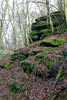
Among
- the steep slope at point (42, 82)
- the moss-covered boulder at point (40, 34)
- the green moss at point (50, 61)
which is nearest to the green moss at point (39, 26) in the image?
the moss-covered boulder at point (40, 34)

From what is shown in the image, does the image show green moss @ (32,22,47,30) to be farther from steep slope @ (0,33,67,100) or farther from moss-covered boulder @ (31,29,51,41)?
steep slope @ (0,33,67,100)

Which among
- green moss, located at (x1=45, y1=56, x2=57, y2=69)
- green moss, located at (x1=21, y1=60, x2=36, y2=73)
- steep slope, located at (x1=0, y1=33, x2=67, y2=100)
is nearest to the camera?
steep slope, located at (x1=0, y1=33, x2=67, y2=100)

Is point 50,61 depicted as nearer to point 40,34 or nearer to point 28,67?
point 28,67

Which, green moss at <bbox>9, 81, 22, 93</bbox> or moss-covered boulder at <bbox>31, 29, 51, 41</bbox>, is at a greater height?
moss-covered boulder at <bbox>31, 29, 51, 41</bbox>

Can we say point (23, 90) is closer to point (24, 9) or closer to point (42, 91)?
point (42, 91)

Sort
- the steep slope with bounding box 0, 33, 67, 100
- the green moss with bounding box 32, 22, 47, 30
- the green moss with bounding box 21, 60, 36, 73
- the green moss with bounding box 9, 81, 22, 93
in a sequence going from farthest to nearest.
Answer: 1. the green moss with bounding box 32, 22, 47, 30
2. the green moss with bounding box 21, 60, 36, 73
3. the green moss with bounding box 9, 81, 22, 93
4. the steep slope with bounding box 0, 33, 67, 100

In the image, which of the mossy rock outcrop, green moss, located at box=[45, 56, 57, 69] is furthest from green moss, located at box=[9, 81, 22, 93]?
the mossy rock outcrop

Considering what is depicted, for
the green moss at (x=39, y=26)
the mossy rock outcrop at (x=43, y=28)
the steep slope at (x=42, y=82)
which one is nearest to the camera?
the steep slope at (x=42, y=82)

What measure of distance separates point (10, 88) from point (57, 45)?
16.3 feet

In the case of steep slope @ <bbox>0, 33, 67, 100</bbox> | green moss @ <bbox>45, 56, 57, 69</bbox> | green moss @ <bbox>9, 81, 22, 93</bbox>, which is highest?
green moss @ <bbox>45, 56, 57, 69</bbox>

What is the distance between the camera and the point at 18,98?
6.00 metres

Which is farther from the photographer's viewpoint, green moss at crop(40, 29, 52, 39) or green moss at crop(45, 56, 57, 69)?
green moss at crop(40, 29, 52, 39)

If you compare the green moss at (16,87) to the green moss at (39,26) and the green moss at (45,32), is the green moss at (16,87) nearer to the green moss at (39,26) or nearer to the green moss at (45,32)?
the green moss at (45,32)

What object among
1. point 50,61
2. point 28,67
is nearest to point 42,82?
point 50,61
